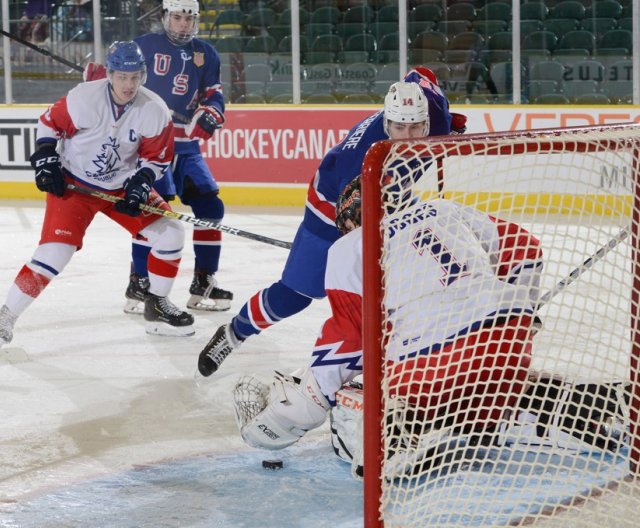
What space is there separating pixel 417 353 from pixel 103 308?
2.38 metres

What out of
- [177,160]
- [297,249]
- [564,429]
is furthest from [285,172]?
[564,429]

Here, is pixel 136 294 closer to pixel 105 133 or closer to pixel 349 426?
pixel 105 133

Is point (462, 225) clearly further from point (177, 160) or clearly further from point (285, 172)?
point (285, 172)

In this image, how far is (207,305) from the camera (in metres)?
4.52

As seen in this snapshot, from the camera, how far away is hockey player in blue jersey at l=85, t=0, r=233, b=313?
14.6ft

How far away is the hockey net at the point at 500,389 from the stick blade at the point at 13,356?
1553 millimetres

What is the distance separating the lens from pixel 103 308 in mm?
4512

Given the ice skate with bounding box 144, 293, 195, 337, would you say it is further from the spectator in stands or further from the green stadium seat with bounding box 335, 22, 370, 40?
the spectator in stands

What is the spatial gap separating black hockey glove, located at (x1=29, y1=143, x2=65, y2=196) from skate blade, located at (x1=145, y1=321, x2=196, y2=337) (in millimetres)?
621

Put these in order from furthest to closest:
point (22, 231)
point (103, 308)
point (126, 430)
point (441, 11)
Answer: point (441, 11) < point (22, 231) < point (103, 308) < point (126, 430)

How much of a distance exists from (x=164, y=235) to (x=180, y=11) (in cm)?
101

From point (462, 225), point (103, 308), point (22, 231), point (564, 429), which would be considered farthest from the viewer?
point (22, 231)

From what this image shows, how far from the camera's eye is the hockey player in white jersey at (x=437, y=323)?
231 cm

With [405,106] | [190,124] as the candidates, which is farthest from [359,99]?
[405,106]
